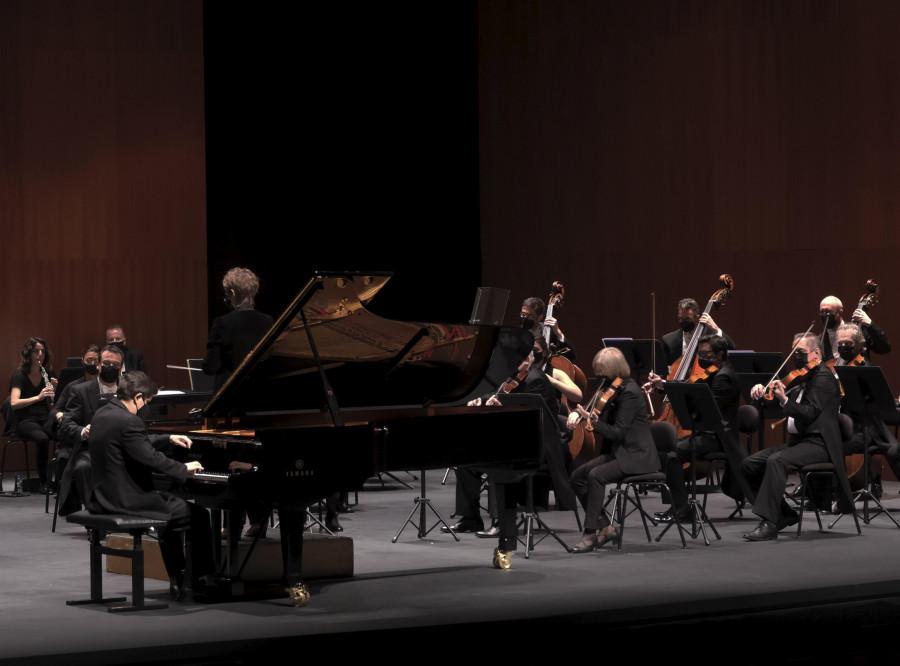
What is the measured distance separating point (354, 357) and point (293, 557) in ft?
3.64

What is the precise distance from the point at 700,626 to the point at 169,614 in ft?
7.52

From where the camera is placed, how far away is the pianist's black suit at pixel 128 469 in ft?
21.3

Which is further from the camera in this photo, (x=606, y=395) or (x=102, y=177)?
(x=102, y=177)

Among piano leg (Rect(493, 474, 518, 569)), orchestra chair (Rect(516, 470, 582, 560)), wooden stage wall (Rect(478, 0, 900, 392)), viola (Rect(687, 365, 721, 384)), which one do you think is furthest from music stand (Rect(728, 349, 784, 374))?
piano leg (Rect(493, 474, 518, 569))

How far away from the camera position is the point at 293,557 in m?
6.48

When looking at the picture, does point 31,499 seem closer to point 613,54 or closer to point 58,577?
point 58,577

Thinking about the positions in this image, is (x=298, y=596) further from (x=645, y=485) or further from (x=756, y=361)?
(x=756, y=361)

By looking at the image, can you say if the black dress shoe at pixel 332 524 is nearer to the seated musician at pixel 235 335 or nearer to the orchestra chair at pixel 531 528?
the orchestra chair at pixel 531 528

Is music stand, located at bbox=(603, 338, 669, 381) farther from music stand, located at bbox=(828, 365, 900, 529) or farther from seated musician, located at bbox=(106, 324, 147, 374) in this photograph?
seated musician, located at bbox=(106, 324, 147, 374)

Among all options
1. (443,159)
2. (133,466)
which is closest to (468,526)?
(133,466)

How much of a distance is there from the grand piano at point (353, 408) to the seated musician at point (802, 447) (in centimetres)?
168

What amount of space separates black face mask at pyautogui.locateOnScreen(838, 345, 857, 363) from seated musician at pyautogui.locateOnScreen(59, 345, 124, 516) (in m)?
4.54

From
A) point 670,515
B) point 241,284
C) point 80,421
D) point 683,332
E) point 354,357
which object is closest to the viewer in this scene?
point 354,357

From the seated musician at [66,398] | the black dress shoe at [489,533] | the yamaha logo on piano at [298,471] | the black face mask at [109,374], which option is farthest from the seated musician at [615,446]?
the seated musician at [66,398]
